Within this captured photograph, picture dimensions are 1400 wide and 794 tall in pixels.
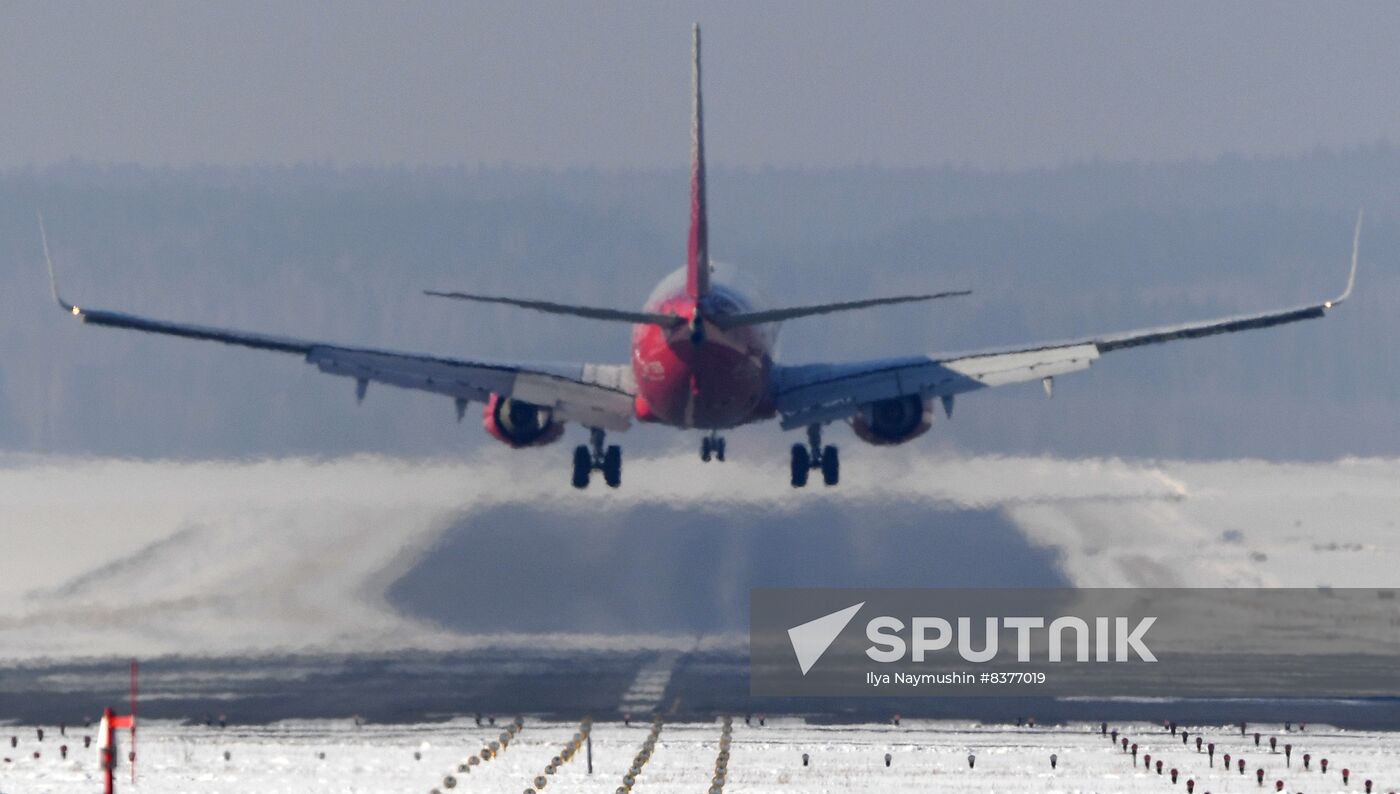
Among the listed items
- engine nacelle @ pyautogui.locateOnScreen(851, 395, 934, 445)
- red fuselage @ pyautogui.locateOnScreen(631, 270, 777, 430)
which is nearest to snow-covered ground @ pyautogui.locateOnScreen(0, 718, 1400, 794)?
red fuselage @ pyautogui.locateOnScreen(631, 270, 777, 430)

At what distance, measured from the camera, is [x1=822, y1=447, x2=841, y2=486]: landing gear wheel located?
374ft

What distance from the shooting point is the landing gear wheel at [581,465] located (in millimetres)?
113438

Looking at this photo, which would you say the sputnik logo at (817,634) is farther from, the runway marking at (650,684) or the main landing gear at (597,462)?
the main landing gear at (597,462)

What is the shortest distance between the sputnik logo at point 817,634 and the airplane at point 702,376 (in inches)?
266

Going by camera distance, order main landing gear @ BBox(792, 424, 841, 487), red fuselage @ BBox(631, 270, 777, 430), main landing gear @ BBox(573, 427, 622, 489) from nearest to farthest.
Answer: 1. red fuselage @ BBox(631, 270, 777, 430)
2. main landing gear @ BBox(573, 427, 622, 489)
3. main landing gear @ BBox(792, 424, 841, 487)

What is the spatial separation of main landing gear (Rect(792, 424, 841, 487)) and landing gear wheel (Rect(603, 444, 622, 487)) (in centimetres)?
694

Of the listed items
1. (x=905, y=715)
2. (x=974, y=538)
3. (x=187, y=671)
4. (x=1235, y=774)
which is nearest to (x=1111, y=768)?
(x=1235, y=774)

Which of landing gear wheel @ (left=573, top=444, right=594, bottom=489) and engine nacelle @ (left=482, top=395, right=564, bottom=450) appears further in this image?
landing gear wheel @ (left=573, top=444, right=594, bottom=489)

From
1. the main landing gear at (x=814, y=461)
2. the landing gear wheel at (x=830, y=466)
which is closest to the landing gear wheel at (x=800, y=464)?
the main landing gear at (x=814, y=461)

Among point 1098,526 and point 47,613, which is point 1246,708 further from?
point 47,613

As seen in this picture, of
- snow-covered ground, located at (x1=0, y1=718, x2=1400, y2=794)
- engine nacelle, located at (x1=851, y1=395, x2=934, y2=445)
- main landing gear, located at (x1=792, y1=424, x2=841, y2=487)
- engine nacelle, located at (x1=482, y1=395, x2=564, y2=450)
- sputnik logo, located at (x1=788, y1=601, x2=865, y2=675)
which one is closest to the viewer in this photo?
snow-covered ground, located at (x1=0, y1=718, x2=1400, y2=794)

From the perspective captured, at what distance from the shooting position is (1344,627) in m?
128

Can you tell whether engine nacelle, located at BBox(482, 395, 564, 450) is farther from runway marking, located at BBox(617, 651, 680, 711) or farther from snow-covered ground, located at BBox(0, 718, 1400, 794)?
snow-covered ground, located at BBox(0, 718, 1400, 794)

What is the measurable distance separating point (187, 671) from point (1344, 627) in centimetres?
5089
